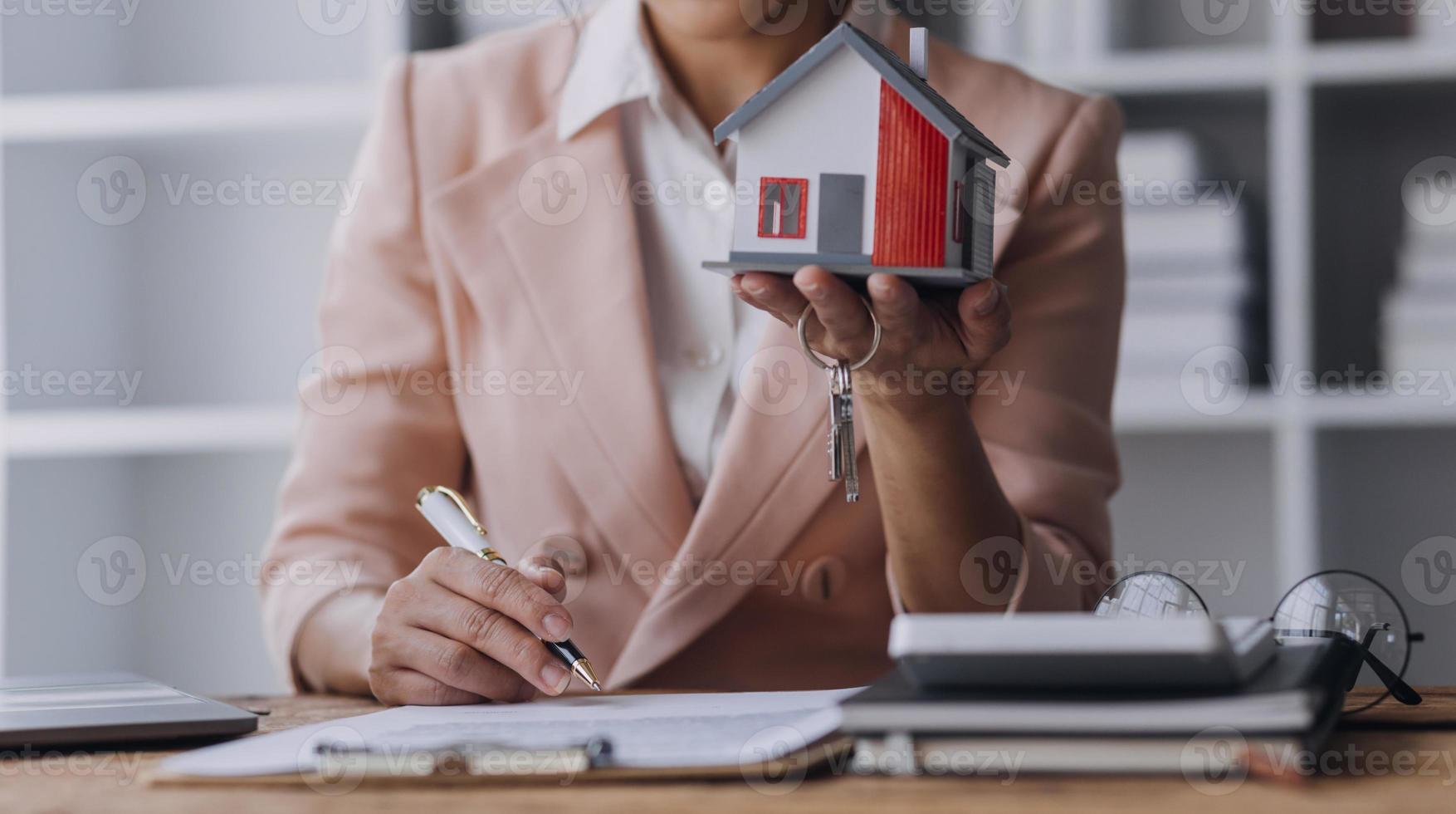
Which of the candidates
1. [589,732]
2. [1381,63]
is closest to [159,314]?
[589,732]

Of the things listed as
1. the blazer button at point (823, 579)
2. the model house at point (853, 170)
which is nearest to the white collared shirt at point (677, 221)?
the blazer button at point (823, 579)

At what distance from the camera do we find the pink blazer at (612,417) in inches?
44.8

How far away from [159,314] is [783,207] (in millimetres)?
1716

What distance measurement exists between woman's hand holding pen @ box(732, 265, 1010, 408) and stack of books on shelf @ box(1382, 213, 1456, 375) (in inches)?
49.8

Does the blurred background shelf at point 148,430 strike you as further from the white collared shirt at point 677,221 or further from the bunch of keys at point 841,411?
the bunch of keys at point 841,411

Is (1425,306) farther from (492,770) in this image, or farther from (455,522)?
(492,770)

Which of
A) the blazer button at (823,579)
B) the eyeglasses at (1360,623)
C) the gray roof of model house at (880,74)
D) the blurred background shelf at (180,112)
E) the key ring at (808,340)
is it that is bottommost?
the blazer button at (823,579)

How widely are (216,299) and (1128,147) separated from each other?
1.51 metres

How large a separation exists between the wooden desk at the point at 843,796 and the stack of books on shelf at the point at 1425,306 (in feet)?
4.58

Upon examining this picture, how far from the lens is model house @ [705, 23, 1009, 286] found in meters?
0.76

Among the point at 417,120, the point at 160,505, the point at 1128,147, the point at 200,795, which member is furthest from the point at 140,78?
the point at 200,795

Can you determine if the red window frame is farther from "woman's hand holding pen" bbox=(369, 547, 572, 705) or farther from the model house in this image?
"woman's hand holding pen" bbox=(369, 547, 572, 705)

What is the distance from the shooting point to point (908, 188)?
0.77 m

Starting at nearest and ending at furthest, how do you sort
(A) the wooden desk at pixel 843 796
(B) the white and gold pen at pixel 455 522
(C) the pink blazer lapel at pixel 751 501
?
(A) the wooden desk at pixel 843 796
(B) the white and gold pen at pixel 455 522
(C) the pink blazer lapel at pixel 751 501
